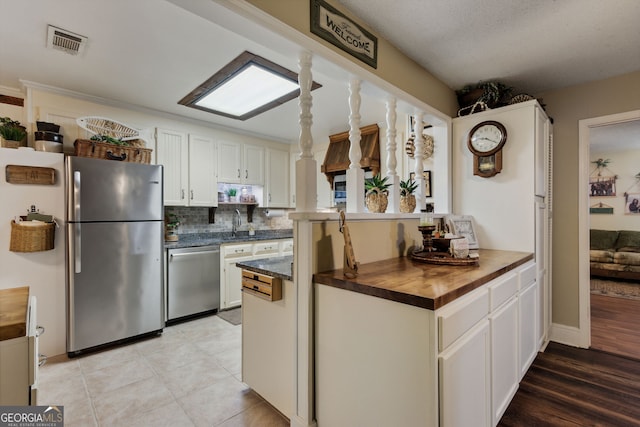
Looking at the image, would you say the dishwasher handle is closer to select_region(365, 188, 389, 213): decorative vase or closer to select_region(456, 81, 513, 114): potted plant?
select_region(365, 188, 389, 213): decorative vase

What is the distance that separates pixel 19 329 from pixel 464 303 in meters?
1.60

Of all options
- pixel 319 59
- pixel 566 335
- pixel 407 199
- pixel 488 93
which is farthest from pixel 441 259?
pixel 566 335

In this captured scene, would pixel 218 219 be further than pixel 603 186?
No

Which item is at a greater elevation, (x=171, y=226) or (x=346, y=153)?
(x=346, y=153)

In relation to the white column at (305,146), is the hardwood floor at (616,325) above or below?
below

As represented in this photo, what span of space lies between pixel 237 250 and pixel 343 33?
2928 mm

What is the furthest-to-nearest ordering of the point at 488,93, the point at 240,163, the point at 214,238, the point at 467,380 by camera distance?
the point at 240,163
the point at 214,238
the point at 488,93
the point at 467,380

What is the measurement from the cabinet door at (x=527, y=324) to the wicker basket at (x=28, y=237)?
3.67 m

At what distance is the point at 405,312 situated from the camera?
1.18 metres

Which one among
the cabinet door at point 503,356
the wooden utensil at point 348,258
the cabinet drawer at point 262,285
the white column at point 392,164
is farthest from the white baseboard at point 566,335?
the cabinet drawer at point 262,285

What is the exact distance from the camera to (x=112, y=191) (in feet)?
8.93

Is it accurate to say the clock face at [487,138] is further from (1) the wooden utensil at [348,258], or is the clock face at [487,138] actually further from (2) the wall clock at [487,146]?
(1) the wooden utensil at [348,258]

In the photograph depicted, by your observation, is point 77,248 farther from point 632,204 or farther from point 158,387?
point 632,204

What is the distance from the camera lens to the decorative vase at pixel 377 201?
200 centimetres
